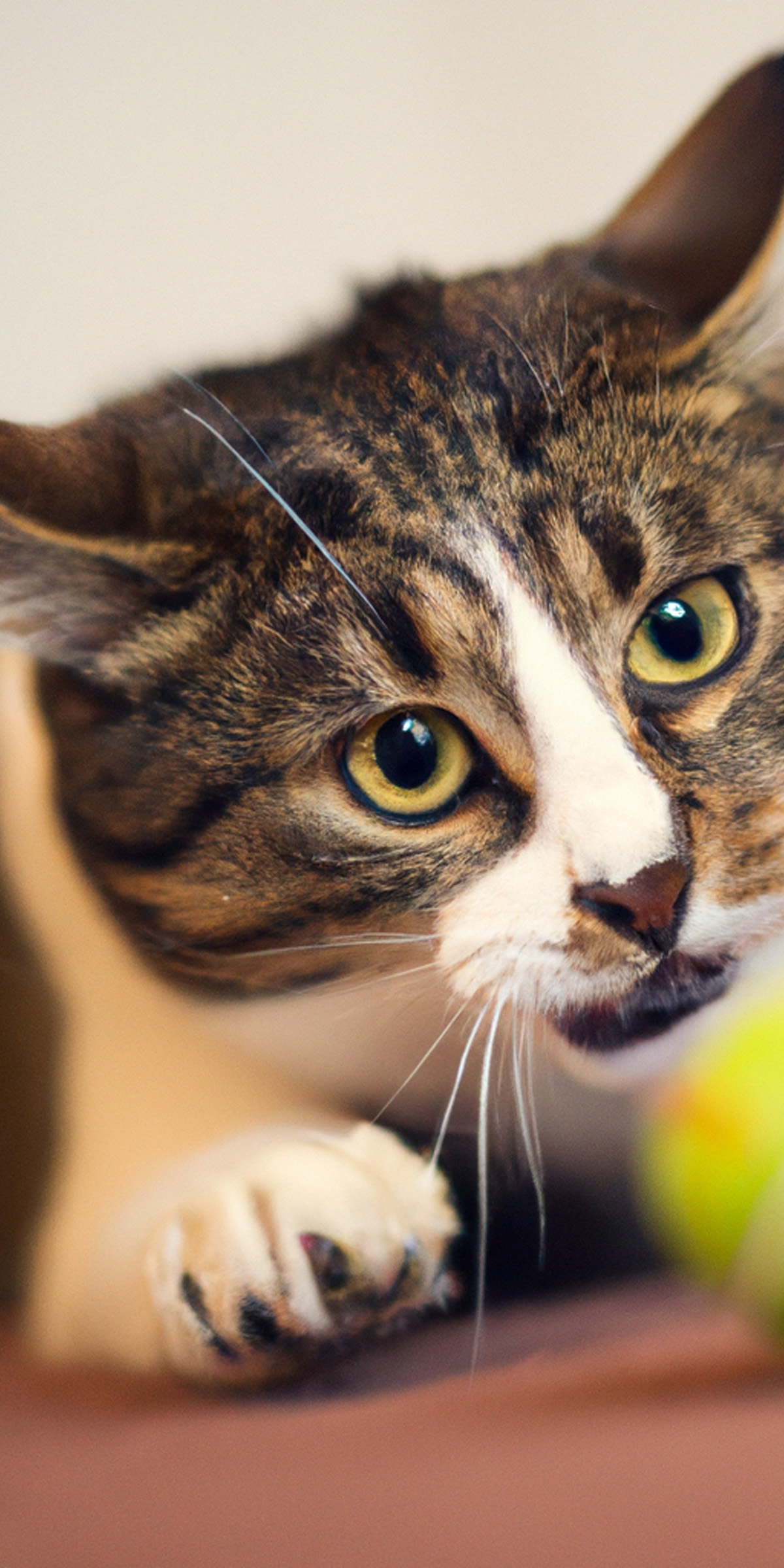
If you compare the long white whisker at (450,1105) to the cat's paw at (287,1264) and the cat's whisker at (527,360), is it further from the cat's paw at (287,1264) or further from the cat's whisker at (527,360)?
the cat's whisker at (527,360)

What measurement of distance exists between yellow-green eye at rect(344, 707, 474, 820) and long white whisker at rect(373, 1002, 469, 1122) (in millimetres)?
100

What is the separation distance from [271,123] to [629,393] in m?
0.22

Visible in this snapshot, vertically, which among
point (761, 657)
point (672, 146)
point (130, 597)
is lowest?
point (761, 657)

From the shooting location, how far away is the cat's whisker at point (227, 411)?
510 millimetres

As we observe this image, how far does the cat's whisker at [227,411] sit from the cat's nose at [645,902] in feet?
0.80

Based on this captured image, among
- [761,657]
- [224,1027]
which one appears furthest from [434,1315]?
[761,657]

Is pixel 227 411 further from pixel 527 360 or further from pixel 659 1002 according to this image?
pixel 659 1002

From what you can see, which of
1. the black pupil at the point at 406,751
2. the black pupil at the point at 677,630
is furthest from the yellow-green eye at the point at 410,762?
the black pupil at the point at 677,630

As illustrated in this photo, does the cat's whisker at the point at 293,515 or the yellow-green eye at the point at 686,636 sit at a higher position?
the cat's whisker at the point at 293,515

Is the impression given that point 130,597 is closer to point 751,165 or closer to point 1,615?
point 1,615

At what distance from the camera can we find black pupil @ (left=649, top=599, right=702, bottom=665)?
516 millimetres

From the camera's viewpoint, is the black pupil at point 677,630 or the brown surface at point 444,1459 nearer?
the brown surface at point 444,1459

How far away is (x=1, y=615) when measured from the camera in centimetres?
50

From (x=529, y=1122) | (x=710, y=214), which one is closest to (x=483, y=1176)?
(x=529, y=1122)
